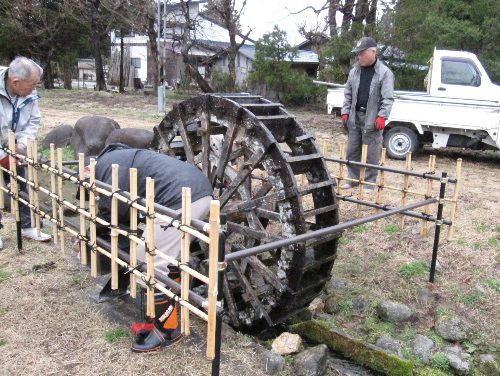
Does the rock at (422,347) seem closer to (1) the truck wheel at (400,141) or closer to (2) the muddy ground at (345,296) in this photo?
(2) the muddy ground at (345,296)

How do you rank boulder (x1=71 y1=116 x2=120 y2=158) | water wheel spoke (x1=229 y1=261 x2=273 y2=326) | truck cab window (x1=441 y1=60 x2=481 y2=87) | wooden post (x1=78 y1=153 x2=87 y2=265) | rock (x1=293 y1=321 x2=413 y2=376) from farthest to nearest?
truck cab window (x1=441 y1=60 x2=481 y2=87) < boulder (x1=71 y1=116 x2=120 y2=158) < water wheel spoke (x1=229 y1=261 x2=273 y2=326) < rock (x1=293 y1=321 x2=413 y2=376) < wooden post (x1=78 y1=153 x2=87 y2=265)

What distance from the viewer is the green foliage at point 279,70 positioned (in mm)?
17438

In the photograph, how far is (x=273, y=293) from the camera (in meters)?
4.53

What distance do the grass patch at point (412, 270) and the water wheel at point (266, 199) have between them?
1.27 metres

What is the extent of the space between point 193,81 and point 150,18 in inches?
148

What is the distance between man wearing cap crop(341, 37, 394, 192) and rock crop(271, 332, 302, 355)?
3.24 metres

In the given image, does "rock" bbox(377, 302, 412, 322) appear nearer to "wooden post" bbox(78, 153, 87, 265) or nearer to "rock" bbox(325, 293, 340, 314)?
"rock" bbox(325, 293, 340, 314)

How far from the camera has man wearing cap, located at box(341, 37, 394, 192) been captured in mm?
6562

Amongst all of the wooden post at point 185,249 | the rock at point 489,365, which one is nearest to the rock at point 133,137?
the wooden post at point 185,249

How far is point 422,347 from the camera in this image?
4.49 metres

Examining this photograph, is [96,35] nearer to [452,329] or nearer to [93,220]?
[93,220]

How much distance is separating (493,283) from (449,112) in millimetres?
5087

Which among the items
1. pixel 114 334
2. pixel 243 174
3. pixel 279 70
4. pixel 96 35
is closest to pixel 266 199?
pixel 243 174

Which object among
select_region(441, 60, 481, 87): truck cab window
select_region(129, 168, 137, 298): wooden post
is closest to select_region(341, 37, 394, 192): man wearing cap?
select_region(129, 168, 137, 298): wooden post
